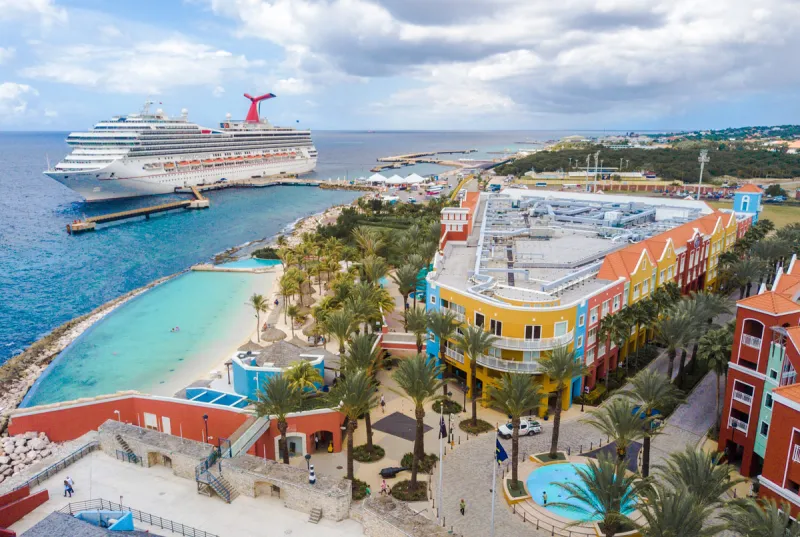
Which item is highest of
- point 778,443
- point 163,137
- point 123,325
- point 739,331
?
point 163,137

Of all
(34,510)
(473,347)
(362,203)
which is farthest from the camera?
(362,203)

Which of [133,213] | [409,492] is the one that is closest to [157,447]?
[409,492]

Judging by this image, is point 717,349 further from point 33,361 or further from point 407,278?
point 33,361

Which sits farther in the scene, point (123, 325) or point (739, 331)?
point (123, 325)

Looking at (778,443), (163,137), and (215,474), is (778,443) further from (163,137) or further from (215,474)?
(163,137)

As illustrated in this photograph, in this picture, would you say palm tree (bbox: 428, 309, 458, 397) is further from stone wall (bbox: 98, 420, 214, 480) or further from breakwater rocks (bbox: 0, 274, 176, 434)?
breakwater rocks (bbox: 0, 274, 176, 434)

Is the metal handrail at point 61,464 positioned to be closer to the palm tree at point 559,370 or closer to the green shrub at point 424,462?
the green shrub at point 424,462

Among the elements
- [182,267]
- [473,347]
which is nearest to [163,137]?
[182,267]
